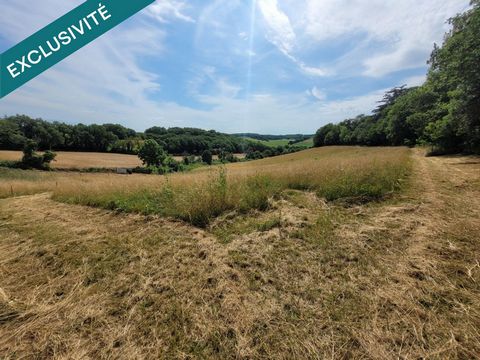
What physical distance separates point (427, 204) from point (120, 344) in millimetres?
6711

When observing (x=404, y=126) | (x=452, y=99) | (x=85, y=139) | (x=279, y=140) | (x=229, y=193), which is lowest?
(x=279, y=140)

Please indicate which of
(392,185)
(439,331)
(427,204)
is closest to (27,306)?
(439,331)

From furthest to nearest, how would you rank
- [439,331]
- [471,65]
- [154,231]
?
[471,65] < [154,231] < [439,331]

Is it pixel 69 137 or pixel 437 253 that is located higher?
pixel 69 137

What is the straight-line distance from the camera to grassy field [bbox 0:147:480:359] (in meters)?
2.01

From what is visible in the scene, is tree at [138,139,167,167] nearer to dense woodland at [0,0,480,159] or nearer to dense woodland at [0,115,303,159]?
dense woodland at [0,115,303,159]

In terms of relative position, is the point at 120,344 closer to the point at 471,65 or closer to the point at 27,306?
the point at 27,306

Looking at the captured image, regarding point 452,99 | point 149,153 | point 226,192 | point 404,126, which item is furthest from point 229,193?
Result: point 149,153

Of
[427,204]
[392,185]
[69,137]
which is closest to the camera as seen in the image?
[427,204]

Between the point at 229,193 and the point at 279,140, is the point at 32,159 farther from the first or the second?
the point at 279,140

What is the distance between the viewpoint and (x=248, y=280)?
2.87m

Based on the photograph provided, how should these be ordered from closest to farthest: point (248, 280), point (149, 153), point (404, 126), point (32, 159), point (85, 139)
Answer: point (248, 280) → point (404, 126) → point (32, 159) → point (149, 153) → point (85, 139)

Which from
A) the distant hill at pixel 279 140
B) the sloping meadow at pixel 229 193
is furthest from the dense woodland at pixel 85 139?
the sloping meadow at pixel 229 193

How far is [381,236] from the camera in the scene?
12.3 ft
